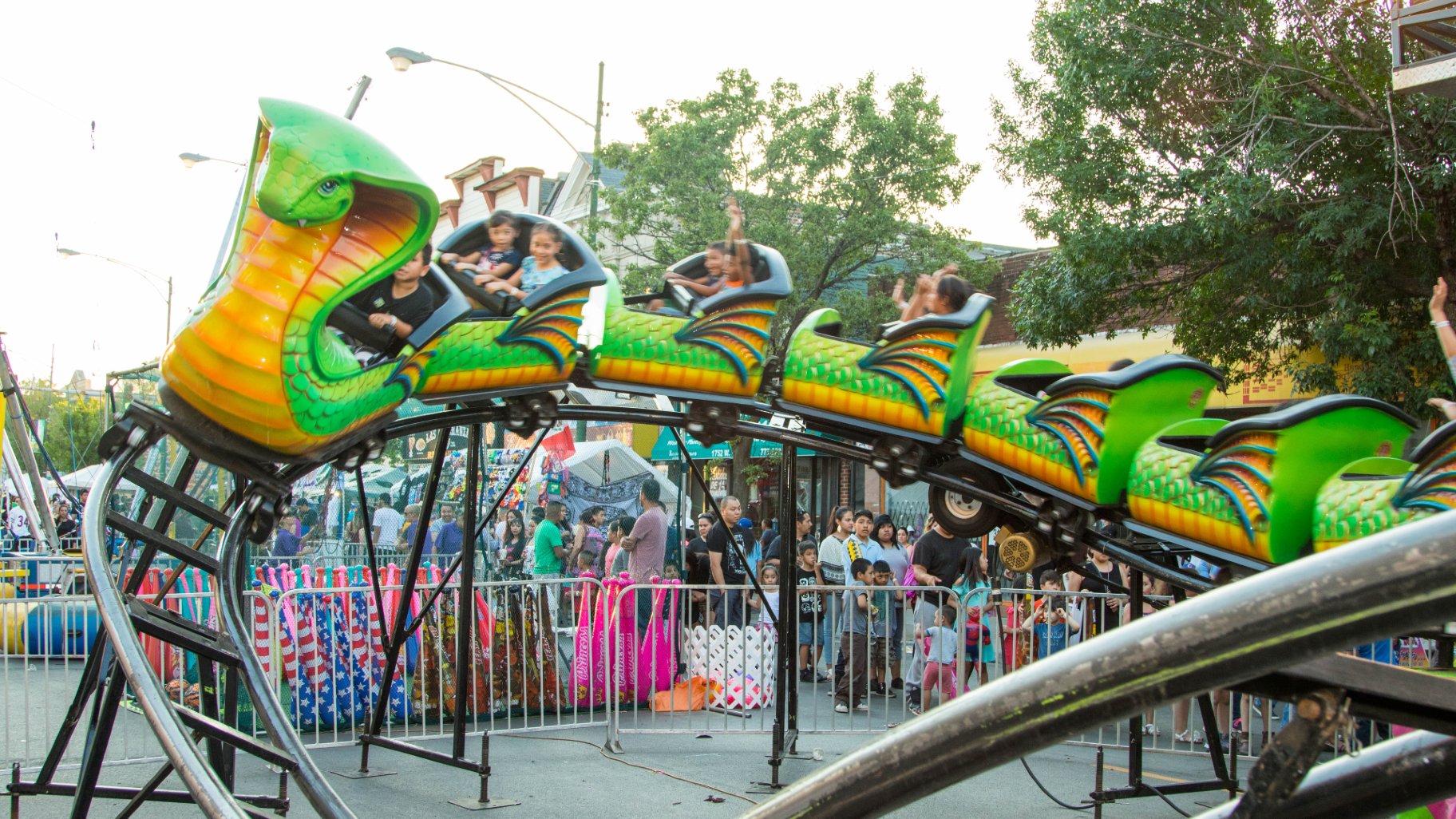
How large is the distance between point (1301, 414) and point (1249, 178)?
7614mm

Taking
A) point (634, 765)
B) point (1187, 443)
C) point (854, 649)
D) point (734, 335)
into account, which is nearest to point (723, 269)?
point (734, 335)

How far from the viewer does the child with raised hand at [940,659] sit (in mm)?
9453

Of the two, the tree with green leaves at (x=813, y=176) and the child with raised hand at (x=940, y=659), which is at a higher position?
the tree with green leaves at (x=813, y=176)

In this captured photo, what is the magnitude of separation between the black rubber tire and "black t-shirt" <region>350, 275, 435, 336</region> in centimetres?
293

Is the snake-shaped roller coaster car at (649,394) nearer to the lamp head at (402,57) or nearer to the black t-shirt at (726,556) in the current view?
the black t-shirt at (726,556)

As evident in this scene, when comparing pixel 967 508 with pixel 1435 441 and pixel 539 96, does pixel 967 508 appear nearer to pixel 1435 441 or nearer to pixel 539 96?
pixel 1435 441

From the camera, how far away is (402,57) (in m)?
15.2

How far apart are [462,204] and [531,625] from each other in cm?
3622

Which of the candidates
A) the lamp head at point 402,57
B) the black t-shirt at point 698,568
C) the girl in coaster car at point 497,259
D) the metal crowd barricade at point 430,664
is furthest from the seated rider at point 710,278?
the lamp head at point 402,57

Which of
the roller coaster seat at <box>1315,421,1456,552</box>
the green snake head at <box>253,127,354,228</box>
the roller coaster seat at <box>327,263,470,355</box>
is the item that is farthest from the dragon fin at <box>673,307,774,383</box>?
the roller coaster seat at <box>1315,421,1456,552</box>

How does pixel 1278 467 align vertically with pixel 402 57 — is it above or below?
below

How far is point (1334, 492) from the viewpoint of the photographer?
17.3 ft

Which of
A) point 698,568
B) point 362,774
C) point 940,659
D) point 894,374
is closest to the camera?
point 894,374

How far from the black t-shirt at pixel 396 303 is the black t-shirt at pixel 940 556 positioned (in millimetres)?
6201
